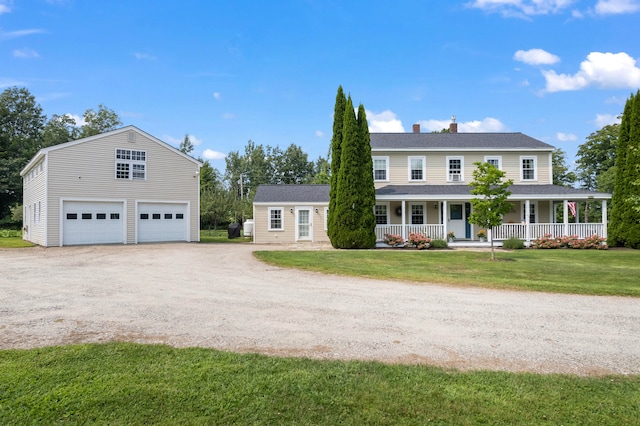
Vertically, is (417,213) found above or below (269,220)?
above

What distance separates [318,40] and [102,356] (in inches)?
677

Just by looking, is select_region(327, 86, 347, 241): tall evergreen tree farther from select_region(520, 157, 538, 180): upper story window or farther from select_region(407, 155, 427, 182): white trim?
select_region(520, 157, 538, 180): upper story window

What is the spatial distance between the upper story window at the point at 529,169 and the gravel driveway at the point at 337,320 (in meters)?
16.8

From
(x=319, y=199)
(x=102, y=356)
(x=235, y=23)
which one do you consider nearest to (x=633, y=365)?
(x=102, y=356)

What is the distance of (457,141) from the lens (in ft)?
76.3

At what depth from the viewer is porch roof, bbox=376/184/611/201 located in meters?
19.6

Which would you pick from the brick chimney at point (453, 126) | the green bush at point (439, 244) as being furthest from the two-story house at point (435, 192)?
the brick chimney at point (453, 126)

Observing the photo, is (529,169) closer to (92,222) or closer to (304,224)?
(304,224)

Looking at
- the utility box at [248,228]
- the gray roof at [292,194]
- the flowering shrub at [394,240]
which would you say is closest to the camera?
the flowering shrub at [394,240]

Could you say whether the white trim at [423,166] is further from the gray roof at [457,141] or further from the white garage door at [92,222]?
the white garage door at [92,222]

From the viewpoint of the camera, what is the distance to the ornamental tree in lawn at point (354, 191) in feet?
62.7

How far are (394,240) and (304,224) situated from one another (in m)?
6.30

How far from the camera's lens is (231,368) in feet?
12.5

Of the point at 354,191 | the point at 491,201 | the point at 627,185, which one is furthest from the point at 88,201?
the point at 627,185
